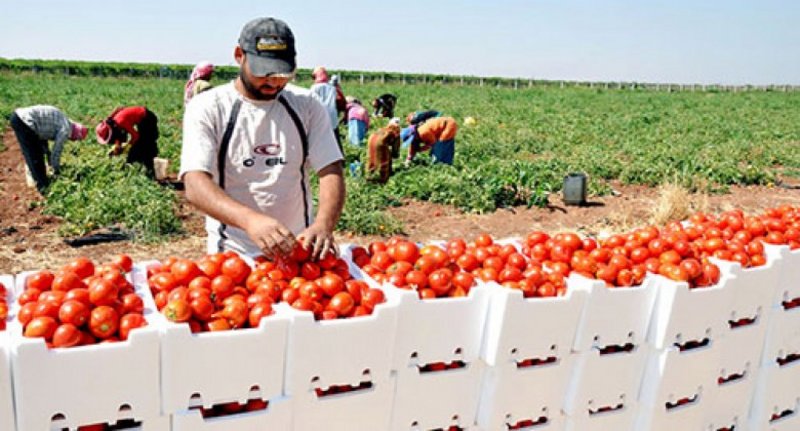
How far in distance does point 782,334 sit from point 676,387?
2.95 ft

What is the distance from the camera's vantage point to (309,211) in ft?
11.2

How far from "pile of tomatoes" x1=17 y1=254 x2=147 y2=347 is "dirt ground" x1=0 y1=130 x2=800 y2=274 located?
4.61 metres

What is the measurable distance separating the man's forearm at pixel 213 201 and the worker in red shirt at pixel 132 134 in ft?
24.8

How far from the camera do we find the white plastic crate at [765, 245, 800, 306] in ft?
10.7

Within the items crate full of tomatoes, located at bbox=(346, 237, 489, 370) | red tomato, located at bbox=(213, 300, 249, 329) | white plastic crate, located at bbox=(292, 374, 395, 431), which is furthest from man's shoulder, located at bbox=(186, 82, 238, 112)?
white plastic crate, located at bbox=(292, 374, 395, 431)

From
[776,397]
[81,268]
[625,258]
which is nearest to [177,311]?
[81,268]

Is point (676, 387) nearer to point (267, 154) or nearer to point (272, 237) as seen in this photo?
point (272, 237)

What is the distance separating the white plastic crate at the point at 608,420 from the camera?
2762 millimetres

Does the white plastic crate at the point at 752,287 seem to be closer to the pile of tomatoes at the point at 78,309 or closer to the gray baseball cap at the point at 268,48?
the gray baseball cap at the point at 268,48

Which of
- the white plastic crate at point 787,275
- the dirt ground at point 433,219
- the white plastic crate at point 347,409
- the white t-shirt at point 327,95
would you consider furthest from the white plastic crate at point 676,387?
the white t-shirt at point 327,95

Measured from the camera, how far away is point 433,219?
9.05 metres

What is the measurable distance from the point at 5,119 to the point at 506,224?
15211 mm

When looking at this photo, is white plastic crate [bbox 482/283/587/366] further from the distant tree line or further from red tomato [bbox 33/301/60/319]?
the distant tree line

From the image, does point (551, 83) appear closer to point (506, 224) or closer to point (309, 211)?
point (506, 224)
